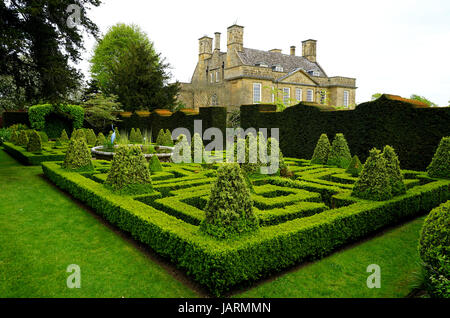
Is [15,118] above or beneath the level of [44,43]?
beneath

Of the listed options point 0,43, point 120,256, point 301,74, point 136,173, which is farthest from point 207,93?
point 120,256

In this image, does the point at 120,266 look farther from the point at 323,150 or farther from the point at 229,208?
the point at 323,150

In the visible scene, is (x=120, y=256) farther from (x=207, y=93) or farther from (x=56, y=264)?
(x=207, y=93)

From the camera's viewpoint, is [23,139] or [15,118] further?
[15,118]

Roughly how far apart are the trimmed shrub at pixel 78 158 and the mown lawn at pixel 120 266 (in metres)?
3.62

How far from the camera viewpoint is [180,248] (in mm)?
4887

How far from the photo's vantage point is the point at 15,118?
2938cm

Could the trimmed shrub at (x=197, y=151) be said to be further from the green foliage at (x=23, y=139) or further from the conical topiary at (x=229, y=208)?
the green foliage at (x=23, y=139)

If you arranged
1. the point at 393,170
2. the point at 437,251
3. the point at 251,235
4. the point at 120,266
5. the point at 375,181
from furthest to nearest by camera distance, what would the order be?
1. the point at 393,170
2. the point at 375,181
3. the point at 120,266
4. the point at 251,235
5. the point at 437,251

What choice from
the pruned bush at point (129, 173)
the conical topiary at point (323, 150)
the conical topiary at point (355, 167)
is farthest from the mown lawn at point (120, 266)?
the conical topiary at point (323, 150)

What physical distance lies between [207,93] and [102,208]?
36297 mm

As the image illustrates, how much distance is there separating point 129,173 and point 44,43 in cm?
879

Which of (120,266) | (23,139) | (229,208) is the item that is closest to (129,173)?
(120,266)

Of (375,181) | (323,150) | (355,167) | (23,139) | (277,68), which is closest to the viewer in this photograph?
(375,181)
